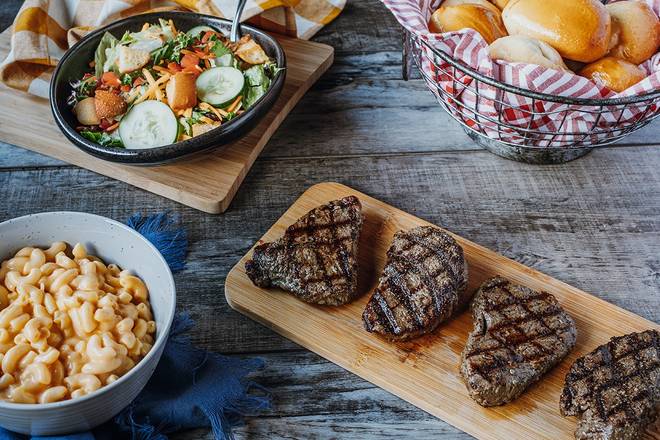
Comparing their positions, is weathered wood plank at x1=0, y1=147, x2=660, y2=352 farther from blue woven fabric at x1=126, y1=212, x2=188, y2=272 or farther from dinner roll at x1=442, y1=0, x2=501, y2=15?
dinner roll at x1=442, y1=0, x2=501, y2=15

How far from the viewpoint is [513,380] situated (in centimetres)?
185

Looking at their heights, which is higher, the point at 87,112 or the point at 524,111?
the point at 524,111

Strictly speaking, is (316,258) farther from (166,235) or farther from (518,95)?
(518,95)

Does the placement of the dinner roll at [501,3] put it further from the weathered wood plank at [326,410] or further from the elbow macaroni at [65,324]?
the elbow macaroni at [65,324]

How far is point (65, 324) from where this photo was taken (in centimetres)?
174

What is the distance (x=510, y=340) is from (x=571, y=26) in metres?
1.13

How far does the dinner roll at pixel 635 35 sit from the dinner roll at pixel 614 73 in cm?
8

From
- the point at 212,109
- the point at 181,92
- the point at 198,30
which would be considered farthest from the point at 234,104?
the point at 198,30

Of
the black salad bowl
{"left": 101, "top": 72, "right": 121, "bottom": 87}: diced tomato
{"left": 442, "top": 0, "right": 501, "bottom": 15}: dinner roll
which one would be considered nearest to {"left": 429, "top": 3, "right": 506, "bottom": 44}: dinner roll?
{"left": 442, "top": 0, "right": 501, "bottom": 15}: dinner roll

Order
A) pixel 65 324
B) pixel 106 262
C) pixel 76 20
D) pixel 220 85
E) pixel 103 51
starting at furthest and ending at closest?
pixel 76 20 → pixel 103 51 → pixel 220 85 → pixel 106 262 → pixel 65 324

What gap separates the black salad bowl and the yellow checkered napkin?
0.18 meters

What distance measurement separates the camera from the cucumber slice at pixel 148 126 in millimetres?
2518

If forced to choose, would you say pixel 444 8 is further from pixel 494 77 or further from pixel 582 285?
pixel 582 285

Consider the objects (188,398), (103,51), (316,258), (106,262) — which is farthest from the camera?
(103,51)
